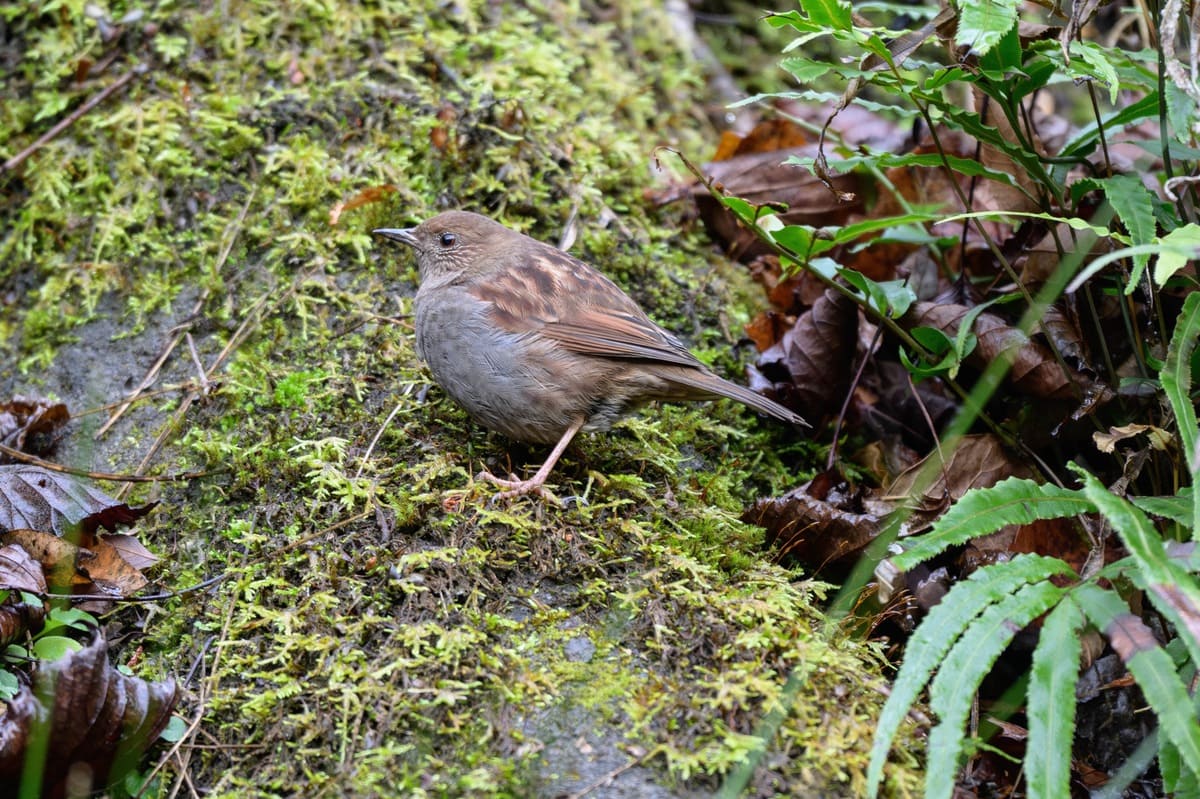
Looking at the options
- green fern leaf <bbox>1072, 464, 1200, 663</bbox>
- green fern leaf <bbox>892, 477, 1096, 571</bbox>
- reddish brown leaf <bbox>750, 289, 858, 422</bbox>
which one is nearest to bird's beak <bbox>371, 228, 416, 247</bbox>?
reddish brown leaf <bbox>750, 289, 858, 422</bbox>

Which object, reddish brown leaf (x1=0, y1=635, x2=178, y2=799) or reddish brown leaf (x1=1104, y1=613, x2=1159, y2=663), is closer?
reddish brown leaf (x1=1104, y1=613, x2=1159, y2=663)

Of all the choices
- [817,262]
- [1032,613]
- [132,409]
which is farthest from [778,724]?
[132,409]

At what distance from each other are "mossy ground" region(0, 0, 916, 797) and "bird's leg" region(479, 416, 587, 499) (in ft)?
0.26

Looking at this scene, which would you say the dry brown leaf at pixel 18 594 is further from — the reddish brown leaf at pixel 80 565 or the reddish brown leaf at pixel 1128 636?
the reddish brown leaf at pixel 1128 636

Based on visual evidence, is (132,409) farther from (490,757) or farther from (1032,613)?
(1032,613)

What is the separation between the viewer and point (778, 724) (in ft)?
10.9

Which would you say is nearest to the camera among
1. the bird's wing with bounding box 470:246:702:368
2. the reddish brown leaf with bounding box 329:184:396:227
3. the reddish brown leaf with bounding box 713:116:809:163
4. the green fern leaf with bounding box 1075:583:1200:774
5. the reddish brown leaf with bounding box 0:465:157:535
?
the green fern leaf with bounding box 1075:583:1200:774

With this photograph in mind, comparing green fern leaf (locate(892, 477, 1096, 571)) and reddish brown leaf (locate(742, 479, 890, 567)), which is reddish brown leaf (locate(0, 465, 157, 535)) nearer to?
reddish brown leaf (locate(742, 479, 890, 567))

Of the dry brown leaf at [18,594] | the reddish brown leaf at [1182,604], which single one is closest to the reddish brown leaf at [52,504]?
the dry brown leaf at [18,594]

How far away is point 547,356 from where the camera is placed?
4.61 metres

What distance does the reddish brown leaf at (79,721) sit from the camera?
3.23 m

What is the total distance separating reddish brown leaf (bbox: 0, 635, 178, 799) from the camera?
10.6ft

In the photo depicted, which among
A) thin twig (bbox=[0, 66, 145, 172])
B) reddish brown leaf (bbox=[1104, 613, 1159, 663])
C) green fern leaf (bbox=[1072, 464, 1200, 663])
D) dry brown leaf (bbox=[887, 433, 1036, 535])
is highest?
thin twig (bbox=[0, 66, 145, 172])

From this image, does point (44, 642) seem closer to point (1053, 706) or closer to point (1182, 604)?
point (1053, 706)
